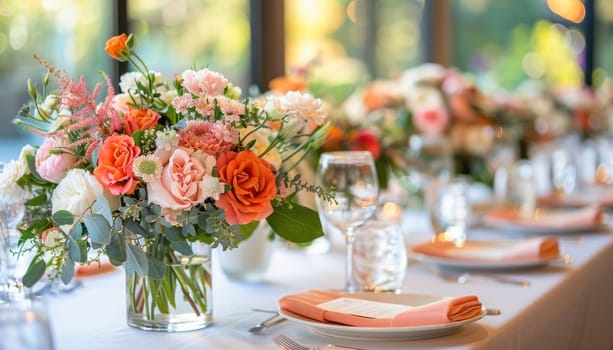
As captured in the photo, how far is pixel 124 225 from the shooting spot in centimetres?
123

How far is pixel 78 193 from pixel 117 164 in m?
0.08

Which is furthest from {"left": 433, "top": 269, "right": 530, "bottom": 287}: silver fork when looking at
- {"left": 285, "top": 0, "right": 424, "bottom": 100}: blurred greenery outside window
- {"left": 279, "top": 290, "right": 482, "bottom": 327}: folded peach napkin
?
{"left": 285, "top": 0, "right": 424, "bottom": 100}: blurred greenery outside window

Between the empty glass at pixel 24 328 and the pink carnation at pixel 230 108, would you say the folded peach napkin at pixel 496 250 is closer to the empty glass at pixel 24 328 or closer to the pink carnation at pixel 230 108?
the pink carnation at pixel 230 108

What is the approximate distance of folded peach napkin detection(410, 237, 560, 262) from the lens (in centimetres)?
186

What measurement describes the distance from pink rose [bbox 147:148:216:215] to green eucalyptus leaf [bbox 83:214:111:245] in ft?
0.24

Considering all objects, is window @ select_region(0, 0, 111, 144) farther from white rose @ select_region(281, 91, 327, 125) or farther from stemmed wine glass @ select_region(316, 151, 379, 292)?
white rose @ select_region(281, 91, 327, 125)

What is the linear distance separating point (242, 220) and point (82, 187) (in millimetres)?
230

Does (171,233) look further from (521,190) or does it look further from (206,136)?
(521,190)

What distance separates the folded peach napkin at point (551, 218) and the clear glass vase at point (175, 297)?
128 cm

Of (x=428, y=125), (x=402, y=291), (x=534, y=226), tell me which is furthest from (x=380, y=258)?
(x=428, y=125)

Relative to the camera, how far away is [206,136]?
4.09 ft

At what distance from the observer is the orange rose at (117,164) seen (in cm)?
121

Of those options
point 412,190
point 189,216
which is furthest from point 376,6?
point 189,216

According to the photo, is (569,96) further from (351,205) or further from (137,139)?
(137,139)
